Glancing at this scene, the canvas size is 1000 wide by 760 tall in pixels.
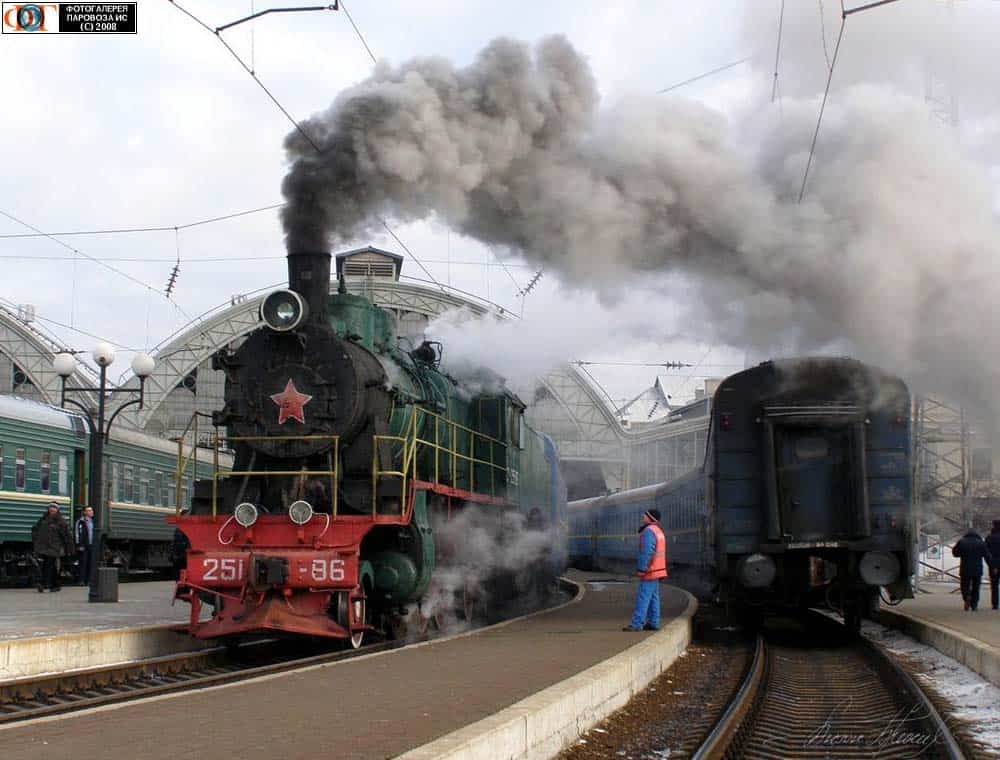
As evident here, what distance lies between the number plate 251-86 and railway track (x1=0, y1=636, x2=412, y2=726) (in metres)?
0.80

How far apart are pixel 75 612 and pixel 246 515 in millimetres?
5119

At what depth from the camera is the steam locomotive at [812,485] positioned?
13875mm

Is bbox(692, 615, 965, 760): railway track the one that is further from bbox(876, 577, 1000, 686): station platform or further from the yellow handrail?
the yellow handrail

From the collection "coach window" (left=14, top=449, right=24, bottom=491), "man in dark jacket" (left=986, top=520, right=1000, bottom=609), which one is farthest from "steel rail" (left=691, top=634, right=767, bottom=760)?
"coach window" (left=14, top=449, right=24, bottom=491)

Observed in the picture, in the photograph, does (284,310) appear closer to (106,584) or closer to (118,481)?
(106,584)

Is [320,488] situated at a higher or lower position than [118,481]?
lower

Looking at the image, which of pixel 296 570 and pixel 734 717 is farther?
pixel 296 570

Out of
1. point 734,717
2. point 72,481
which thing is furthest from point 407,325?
point 734,717

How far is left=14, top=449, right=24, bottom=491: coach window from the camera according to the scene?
20.7 m

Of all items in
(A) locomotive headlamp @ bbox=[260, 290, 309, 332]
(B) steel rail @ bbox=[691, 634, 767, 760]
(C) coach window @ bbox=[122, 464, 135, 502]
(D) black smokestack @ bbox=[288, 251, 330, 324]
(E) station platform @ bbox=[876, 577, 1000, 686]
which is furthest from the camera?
(C) coach window @ bbox=[122, 464, 135, 502]

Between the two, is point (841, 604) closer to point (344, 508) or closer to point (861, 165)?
point (861, 165)

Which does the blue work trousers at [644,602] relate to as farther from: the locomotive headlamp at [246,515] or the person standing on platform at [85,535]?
the person standing on platform at [85,535]

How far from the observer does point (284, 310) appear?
40.1 feet

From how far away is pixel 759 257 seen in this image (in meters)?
15.1
